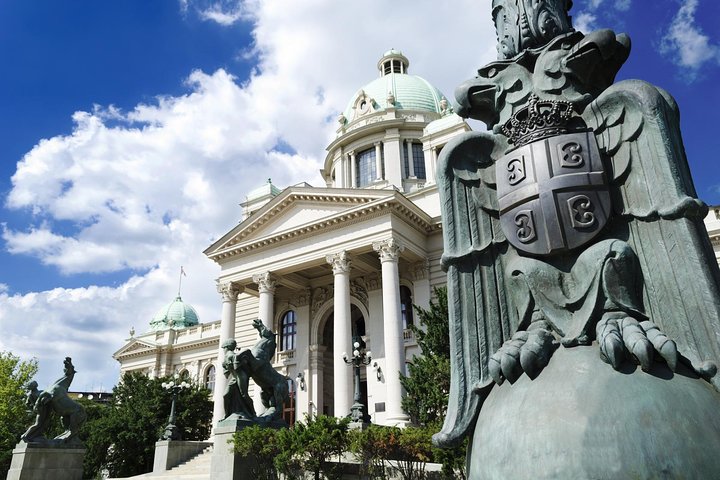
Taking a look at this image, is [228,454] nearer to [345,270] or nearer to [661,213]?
[661,213]

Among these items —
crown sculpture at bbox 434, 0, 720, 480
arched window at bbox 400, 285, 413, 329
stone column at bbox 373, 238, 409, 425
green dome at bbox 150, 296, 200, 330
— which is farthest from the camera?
green dome at bbox 150, 296, 200, 330

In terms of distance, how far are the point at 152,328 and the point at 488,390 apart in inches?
2597

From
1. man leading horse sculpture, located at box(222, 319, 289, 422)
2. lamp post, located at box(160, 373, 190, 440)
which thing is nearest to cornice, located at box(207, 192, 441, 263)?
lamp post, located at box(160, 373, 190, 440)

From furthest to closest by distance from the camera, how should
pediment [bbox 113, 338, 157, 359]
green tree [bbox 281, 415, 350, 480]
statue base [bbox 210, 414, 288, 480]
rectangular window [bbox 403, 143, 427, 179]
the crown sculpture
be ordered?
pediment [bbox 113, 338, 157, 359] < rectangular window [bbox 403, 143, 427, 179] < statue base [bbox 210, 414, 288, 480] < green tree [bbox 281, 415, 350, 480] < the crown sculpture

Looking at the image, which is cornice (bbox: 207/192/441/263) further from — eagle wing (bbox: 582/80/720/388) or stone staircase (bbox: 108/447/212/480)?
eagle wing (bbox: 582/80/720/388)

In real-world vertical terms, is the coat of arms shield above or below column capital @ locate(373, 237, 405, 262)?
below

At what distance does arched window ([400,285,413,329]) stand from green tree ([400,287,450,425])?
33.1ft

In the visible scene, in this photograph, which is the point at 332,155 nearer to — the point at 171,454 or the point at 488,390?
the point at 171,454

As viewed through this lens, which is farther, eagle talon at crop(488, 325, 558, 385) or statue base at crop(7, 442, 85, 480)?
statue base at crop(7, 442, 85, 480)

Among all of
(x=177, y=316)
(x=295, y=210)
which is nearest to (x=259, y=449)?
(x=295, y=210)

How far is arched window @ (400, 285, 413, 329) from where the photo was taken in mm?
30891

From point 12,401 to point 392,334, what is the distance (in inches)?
1064

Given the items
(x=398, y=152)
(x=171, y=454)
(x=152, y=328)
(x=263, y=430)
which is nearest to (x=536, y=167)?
(x=263, y=430)

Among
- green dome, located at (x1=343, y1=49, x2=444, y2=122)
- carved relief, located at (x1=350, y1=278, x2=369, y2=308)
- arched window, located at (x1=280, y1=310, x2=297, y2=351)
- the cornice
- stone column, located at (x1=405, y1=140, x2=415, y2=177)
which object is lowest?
arched window, located at (x1=280, y1=310, x2=297, y2=351)
